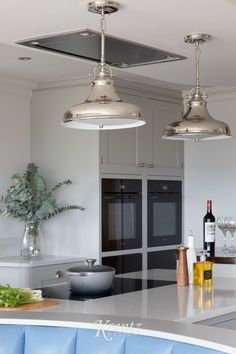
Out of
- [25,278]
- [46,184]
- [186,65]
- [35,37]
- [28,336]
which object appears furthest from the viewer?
[46,184]

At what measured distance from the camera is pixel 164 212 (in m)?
5.73

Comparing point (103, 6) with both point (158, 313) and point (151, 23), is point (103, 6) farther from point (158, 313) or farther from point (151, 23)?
point (158, 313)

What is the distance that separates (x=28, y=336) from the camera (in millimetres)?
1756

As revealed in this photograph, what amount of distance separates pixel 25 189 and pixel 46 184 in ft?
1.18

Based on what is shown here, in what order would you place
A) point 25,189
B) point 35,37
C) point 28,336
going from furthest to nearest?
point 25,189 < point 35,37 < point 28,336

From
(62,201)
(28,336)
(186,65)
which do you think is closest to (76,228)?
(62,201)

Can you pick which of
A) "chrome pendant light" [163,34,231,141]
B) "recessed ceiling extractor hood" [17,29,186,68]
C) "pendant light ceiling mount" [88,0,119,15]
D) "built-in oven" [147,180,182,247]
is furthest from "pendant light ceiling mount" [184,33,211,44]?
"built-in oven" [147,180,182,247]

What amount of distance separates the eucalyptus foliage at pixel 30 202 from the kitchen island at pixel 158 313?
1.39 m

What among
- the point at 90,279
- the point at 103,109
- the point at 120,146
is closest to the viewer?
the point at 103,109

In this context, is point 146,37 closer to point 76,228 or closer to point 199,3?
point 199,3

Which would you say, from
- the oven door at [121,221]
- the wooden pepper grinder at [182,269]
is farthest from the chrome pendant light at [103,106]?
the oven door at [121,221]

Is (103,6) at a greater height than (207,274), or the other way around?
(103,6)

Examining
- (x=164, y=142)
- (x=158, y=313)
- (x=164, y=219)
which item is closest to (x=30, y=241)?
(x=164, y=219)

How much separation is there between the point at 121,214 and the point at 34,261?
86 centimetres
